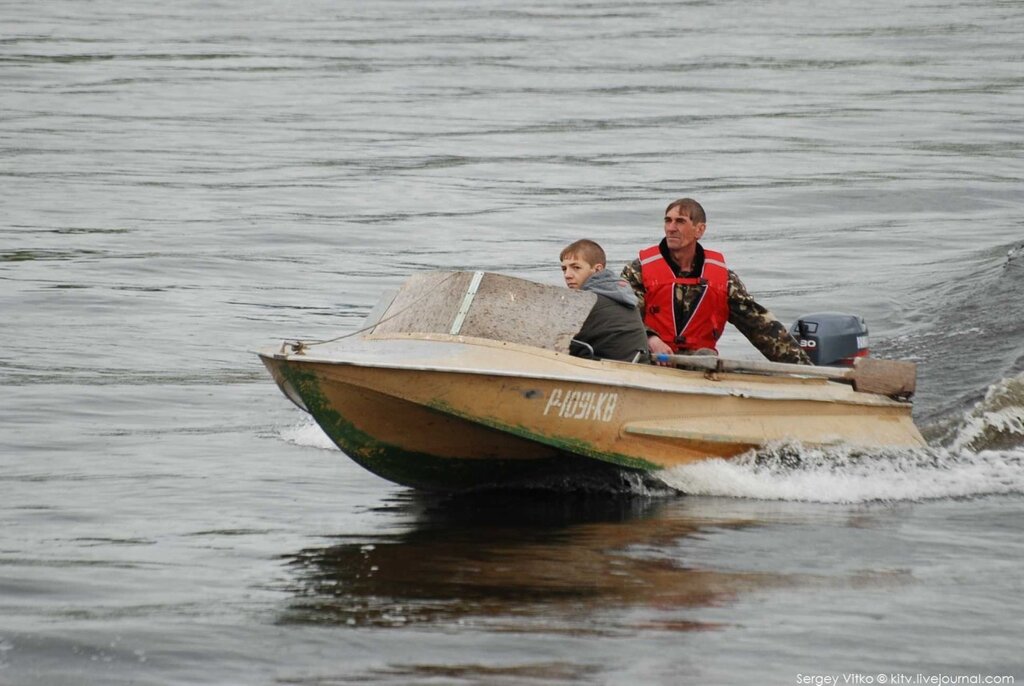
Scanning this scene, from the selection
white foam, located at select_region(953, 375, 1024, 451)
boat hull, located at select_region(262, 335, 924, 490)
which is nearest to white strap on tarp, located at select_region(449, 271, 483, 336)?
boat hull, located at select_region(262, 335, 924, 490)

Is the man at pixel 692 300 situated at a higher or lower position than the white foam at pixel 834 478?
higher

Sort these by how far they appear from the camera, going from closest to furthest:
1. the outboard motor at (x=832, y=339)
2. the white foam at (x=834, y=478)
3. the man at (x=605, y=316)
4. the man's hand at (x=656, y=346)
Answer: the man at (x=605, y=316) → the white foam at (x=834, y=478) → the man's hand at (x=656, y=346) → the outboard motor at (x=832, y=339)

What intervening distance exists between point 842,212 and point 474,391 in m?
14.4

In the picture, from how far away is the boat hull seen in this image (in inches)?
360

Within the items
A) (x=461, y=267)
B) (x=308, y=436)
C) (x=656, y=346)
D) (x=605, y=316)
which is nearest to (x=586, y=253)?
(x=605, y=316)

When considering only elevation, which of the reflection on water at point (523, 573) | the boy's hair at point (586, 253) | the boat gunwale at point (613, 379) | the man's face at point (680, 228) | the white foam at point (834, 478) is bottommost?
the reflection on water at point (523, 573)

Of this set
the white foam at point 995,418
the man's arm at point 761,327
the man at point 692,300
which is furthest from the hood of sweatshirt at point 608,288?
the white foam at point 995,418

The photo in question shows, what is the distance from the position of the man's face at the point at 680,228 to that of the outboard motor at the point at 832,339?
1.03 metres

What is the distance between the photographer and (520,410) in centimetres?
933

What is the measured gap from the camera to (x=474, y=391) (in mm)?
9172

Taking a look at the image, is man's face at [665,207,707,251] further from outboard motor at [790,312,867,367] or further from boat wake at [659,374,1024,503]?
boat wake at [659,374,1024,503]

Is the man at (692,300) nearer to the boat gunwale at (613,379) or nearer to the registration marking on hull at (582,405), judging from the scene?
the boat gunwale at (613,379)

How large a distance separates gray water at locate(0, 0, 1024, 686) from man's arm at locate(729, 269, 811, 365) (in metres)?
0.87

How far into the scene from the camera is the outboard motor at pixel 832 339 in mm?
11250
